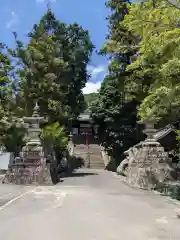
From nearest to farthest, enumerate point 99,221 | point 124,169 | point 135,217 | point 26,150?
point 99,221 < point 135,217 < point 26,150 < point 124,169

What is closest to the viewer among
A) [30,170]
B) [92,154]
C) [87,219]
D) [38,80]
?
[87,219]

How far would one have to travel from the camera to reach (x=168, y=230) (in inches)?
350

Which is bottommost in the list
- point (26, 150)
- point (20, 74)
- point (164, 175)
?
point (164, 175)

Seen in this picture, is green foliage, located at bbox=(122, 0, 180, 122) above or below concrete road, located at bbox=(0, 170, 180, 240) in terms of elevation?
above

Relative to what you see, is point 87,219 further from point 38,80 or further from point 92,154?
point 92,154

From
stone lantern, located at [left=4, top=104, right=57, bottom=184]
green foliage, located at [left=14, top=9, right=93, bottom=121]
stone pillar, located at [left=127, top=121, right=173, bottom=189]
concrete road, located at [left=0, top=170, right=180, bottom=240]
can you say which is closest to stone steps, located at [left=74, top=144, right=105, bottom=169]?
green foliage, located at [left=14, top=9, right=93, bottom=121]

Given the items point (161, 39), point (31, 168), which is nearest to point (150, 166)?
point (31, 168)

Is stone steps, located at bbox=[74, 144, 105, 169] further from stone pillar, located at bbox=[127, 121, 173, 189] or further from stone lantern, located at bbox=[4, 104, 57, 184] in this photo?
stone pillar, located at bbox=[127, 121, 173, 189]

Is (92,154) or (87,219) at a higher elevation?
(92,154)

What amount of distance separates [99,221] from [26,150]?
49.4 ft

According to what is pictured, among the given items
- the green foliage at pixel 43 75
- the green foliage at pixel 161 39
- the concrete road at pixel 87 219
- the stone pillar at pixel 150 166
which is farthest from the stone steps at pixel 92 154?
the green foliage at pixel 161 39

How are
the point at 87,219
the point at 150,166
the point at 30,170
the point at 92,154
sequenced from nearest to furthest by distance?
the point at 87,219
the point at 150,166
the point at 30,170
the point at 92,154

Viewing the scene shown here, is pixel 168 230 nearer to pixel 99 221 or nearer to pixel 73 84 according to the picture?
pixel 99 221

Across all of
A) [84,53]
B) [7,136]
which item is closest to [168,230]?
[7,136]
